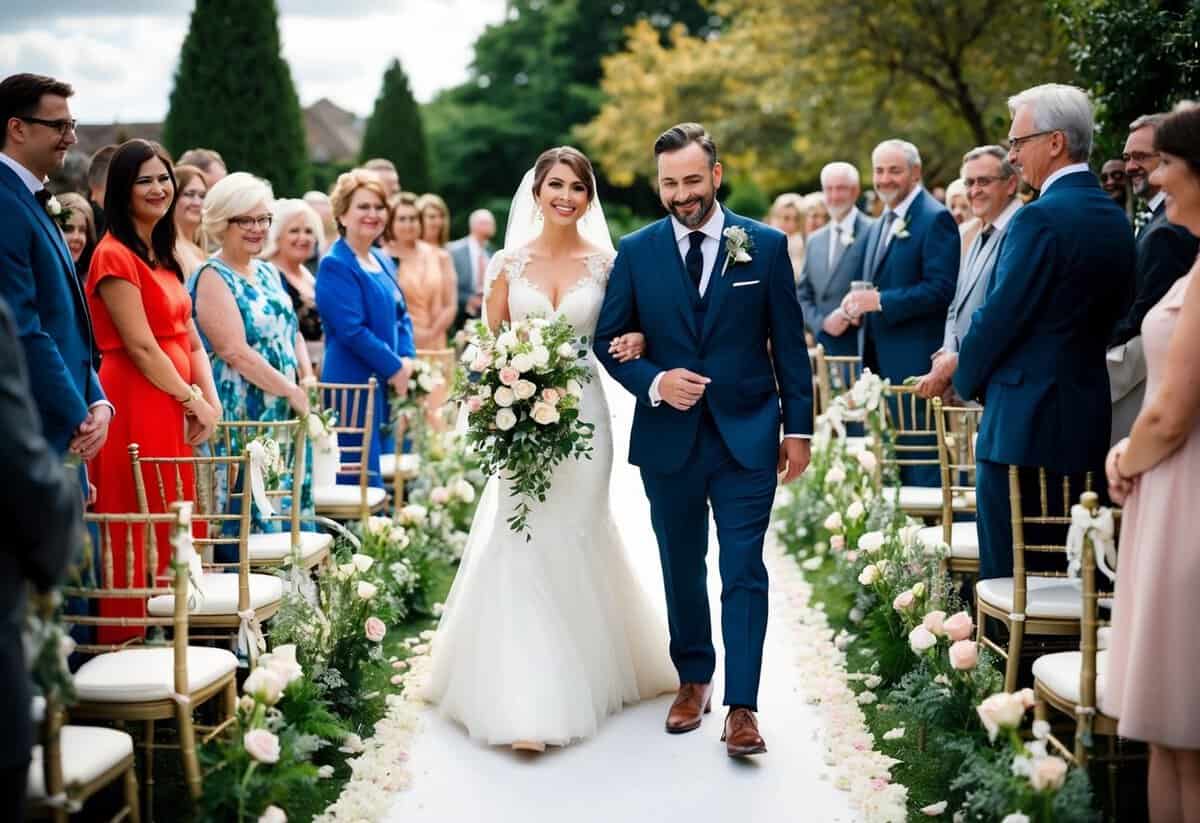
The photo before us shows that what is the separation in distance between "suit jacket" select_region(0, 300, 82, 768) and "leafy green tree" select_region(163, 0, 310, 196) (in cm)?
1313

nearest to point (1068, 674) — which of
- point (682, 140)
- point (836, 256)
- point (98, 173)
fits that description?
point (682, 140)

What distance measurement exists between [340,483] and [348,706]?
8.52 feet

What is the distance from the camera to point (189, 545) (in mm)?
3746

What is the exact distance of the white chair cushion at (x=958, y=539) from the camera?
5531 mm

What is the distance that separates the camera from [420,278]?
36.9 ft

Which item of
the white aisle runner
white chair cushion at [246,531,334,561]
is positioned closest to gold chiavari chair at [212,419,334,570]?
white chair cushion at [246,531,334,561]

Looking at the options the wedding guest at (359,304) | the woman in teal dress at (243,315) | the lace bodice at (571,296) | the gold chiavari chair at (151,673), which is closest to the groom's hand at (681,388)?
the lace bodice at (571,296)

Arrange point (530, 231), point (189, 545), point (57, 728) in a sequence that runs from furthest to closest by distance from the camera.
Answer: point (530, 231)
point (189, 545)
point (57, 728)

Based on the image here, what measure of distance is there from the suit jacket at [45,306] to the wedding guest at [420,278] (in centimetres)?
632

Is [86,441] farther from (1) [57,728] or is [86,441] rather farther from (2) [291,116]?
(2) [291,116]

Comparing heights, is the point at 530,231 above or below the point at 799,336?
above

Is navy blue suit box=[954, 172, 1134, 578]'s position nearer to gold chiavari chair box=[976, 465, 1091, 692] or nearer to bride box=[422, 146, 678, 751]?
gold chiavari chair box=[976, 465, 1091, 692]

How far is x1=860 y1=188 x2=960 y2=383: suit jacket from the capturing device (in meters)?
7.58

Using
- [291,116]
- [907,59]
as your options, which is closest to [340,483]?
[291,116]
